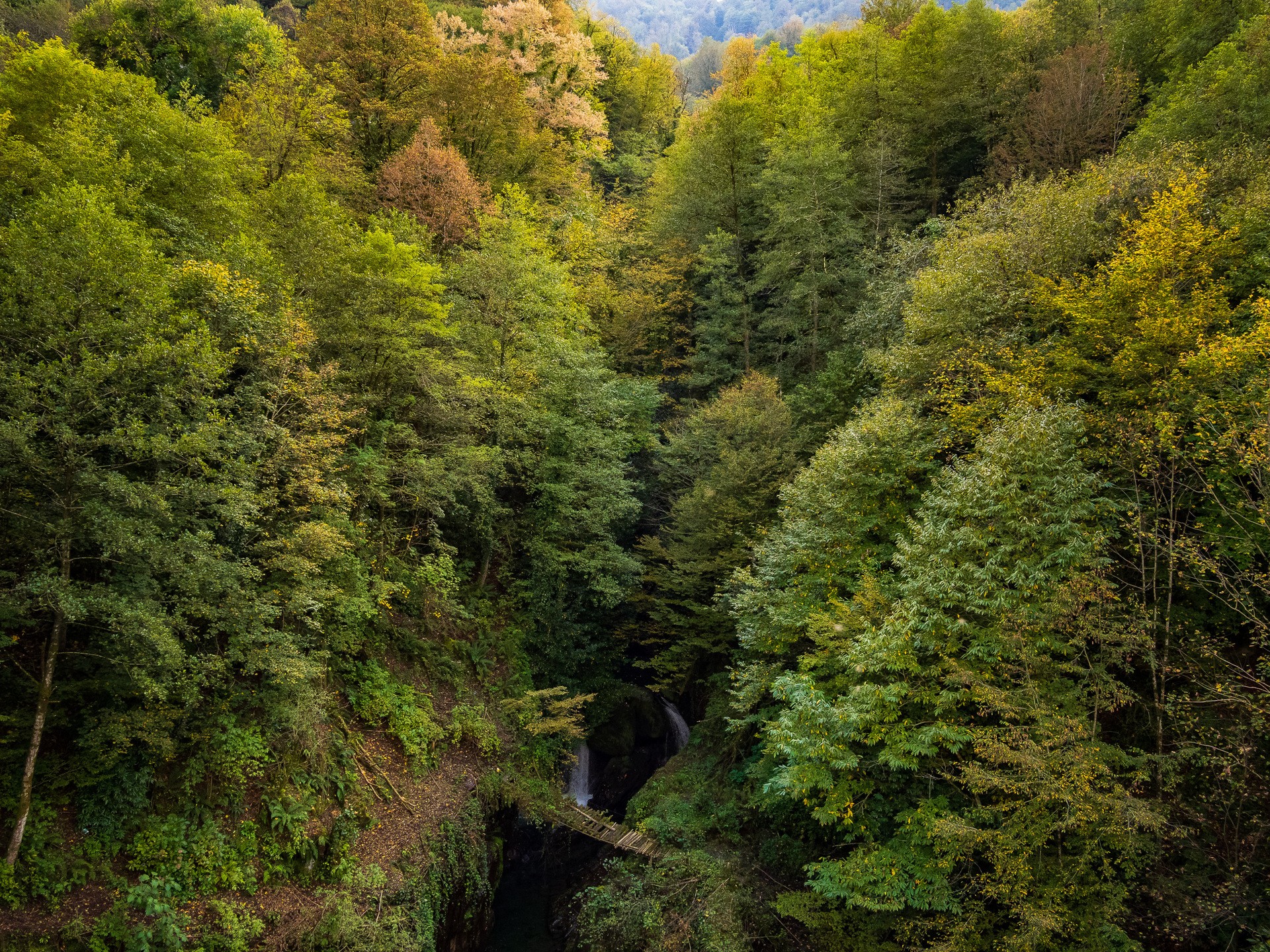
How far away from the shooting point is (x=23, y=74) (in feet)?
34.7

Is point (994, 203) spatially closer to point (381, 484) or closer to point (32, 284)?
point (381, 484)

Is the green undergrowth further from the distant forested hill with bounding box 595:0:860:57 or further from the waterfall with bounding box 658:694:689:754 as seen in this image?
the distant forested hill with bounding box 595:0:860:57

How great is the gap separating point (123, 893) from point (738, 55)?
132ft

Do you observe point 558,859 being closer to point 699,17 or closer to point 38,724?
point 38,724

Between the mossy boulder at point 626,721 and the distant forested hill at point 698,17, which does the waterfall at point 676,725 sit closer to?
the mossy boulder at point 626,721

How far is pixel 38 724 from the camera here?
8180mm

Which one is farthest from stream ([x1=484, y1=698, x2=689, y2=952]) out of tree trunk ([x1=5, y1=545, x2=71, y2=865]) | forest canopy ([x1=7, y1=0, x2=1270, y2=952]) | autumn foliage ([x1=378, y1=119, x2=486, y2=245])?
autumn foliage ([x1=378, y1=119, x2=486, y2=245])

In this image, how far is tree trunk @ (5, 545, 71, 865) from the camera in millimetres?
8000

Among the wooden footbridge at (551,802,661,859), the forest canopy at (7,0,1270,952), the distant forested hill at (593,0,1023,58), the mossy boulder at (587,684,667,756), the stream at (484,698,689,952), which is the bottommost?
the stream at (484,698,689,952)

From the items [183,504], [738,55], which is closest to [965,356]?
[183,504]

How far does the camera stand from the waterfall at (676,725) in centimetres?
2197

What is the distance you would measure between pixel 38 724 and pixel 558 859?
14296 millimetres

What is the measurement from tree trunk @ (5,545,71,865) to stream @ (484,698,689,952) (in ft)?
34.2

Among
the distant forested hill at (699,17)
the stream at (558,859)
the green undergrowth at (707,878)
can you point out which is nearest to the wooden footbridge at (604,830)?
the green undergrowth at (707,878)
